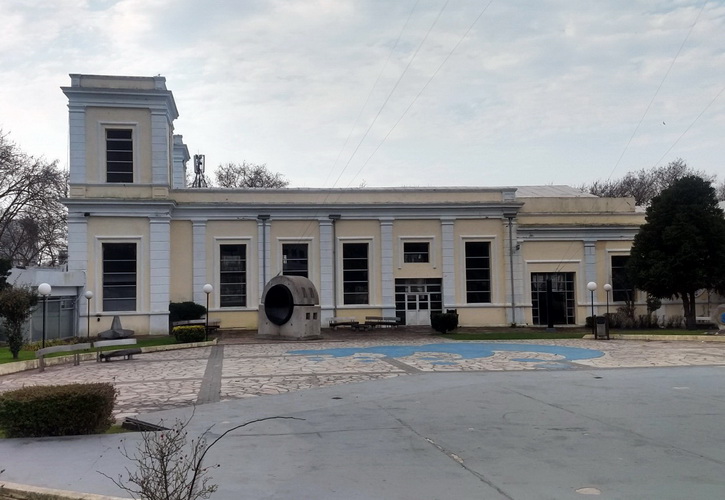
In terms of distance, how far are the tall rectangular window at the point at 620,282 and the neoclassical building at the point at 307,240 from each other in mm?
81

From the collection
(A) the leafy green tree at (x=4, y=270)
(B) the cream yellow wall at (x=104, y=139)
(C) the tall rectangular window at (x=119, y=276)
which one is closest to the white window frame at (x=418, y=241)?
(B) the cream yellow wall at (x=104, y=139)

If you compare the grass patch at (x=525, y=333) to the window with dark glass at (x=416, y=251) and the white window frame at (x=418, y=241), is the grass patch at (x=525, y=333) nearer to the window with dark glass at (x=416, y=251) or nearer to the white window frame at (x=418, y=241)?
the white window frame at (x=418, y=241)

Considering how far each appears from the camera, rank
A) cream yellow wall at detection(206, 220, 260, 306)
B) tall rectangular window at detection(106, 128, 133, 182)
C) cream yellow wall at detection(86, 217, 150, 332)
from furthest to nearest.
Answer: cream yellow wall at detection(206, 220, 260, 306), tall rectangular window at detection(106, 128, 133, 182), cream yellow wall at detection(86, 217, 150, 332)

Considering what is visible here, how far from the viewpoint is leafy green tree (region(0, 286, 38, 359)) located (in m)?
20.4

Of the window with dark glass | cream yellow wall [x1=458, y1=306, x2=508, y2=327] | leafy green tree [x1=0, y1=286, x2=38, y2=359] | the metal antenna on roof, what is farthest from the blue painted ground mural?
the metal antenna on roof

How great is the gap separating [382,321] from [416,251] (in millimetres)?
5312

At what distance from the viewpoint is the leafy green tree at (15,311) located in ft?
67.0

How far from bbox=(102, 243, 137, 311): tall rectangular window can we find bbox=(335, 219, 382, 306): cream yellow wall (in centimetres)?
1056

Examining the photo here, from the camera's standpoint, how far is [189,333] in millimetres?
25891

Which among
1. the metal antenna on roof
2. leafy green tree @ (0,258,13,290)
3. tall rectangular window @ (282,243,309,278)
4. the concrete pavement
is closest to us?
the concrete pavement

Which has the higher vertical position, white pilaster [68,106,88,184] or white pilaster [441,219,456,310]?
white pilaster [68,106,88,184]

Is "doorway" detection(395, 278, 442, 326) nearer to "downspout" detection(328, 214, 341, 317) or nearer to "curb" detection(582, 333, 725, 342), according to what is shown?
"downspout" detection(328, 214, 341, 317)

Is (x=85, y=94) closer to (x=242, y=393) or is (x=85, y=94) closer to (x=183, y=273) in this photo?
(x=183, y=273)

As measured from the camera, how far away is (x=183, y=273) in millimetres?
34219
